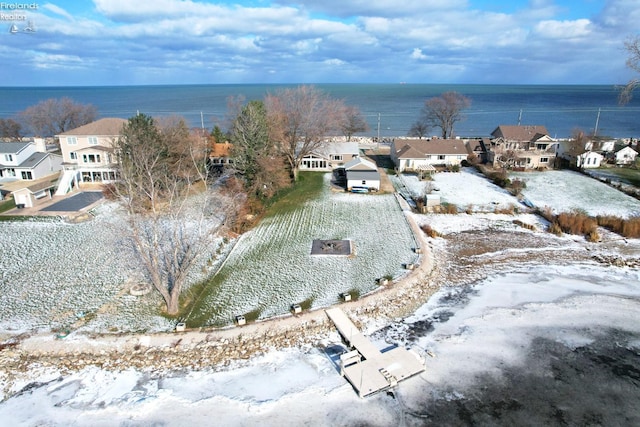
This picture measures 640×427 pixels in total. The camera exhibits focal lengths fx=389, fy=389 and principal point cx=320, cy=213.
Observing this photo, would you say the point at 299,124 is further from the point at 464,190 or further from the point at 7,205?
the point at 7,205

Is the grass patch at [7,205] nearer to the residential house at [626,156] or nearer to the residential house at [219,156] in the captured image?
the residential house at [219,156]

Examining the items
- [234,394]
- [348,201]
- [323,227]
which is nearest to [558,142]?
[348,201]

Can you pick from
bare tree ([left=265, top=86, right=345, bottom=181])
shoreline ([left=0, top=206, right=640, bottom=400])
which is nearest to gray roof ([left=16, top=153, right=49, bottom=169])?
bare tree ([left=265, top=86, right=345, bottom=181])

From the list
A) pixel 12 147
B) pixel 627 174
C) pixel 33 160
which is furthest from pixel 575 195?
pixel 12 147

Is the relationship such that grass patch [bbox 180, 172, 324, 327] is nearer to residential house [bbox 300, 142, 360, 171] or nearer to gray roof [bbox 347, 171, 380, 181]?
residential house [bbox 300, 142, 360, 171]

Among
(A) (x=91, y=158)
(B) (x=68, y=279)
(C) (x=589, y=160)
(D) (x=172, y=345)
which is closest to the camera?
(D) (x=172, y=345)

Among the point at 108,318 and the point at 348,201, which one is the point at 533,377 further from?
the point at 348,201
